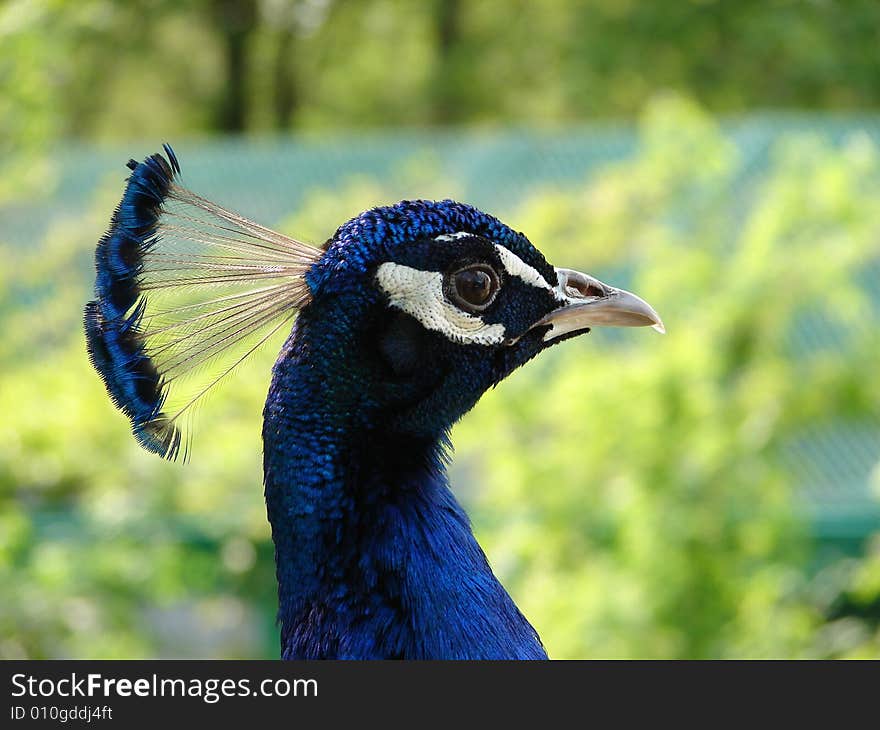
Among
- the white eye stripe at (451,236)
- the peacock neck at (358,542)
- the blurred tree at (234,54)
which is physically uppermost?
the blurred tree at (234,54)

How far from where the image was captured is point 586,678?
1.35 metres

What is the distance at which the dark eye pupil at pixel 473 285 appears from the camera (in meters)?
1.33

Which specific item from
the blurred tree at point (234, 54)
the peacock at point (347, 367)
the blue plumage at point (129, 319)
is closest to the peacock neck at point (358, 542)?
the peacock at point (347, 367)

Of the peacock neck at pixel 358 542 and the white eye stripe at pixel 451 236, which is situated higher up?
the white eye stripe at pixel 451 236

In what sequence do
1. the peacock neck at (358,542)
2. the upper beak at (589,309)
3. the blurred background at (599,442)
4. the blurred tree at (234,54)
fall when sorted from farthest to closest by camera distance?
the blurred tree at (234,54)
the blurred background at (599,442)
the upper beak at (589,309)
the peacock neck at (358,542)

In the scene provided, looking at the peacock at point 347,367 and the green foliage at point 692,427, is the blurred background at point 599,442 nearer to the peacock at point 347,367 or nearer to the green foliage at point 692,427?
the green foliage at point 692,427

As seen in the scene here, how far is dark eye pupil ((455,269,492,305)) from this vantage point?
1.33 metres

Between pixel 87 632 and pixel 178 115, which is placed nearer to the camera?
pixel 87 632

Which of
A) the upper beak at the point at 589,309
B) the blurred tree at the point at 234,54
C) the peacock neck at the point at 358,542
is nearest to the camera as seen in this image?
the peacock neck at the point at 358,542

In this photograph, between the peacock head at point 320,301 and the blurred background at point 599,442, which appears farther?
the blurred background at point 599,442

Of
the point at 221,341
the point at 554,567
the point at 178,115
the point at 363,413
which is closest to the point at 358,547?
the point at 363,413

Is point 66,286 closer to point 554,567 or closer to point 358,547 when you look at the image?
point 554,567

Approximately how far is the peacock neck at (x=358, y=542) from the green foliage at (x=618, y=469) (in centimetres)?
150

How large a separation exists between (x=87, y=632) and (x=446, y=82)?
10688 mm
